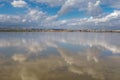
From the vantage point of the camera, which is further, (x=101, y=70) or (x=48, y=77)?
(x=101, y=70)

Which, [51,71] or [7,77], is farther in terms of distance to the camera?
[51,71]

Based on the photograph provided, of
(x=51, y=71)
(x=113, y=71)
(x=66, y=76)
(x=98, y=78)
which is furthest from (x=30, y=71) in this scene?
(x=113, y=71)

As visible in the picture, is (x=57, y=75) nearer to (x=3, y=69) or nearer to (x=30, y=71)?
(x=30, y=71)

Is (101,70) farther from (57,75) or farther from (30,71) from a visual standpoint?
(30,71)

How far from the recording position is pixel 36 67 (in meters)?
17.5

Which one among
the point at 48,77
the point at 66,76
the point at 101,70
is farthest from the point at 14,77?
the point at 101,70

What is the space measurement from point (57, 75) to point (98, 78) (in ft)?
8.52

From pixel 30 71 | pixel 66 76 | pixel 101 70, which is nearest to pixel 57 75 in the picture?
pixel 66 76

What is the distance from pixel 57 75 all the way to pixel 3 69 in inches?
168

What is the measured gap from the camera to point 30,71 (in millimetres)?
16000

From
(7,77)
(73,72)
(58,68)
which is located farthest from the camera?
(58,68)

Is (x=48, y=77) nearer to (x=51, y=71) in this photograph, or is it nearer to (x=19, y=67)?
(x=51, y=71)

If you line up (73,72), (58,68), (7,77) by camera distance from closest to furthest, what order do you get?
1. (7,77)
2. (73,72)
3. (58,68)

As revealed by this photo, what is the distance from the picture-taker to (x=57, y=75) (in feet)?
48.4
